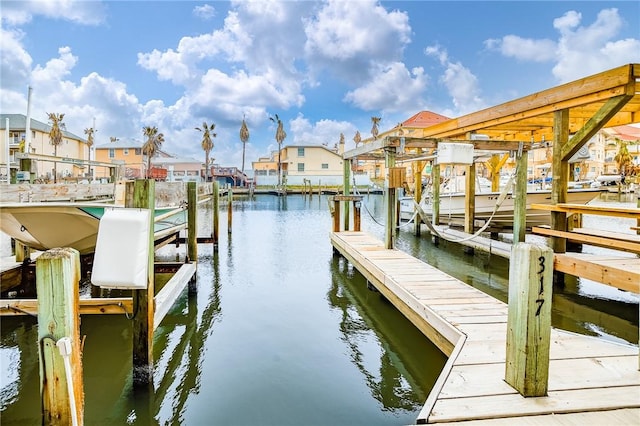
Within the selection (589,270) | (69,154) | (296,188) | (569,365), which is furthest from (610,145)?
(69,154)

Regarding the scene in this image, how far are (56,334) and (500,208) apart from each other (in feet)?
41.2

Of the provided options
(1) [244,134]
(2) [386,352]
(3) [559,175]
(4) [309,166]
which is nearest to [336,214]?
(3) [559,175]

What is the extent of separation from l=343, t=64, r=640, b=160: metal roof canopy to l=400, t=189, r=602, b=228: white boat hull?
1876mm

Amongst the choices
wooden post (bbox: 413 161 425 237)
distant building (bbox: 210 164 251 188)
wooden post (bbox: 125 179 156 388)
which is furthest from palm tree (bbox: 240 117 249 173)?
wooden post (bbox: 125 179 156 388)

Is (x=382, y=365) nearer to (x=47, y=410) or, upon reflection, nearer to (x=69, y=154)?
(x=47, y=410)

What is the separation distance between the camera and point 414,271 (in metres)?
6.30

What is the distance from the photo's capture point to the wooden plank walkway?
2510 millimetres

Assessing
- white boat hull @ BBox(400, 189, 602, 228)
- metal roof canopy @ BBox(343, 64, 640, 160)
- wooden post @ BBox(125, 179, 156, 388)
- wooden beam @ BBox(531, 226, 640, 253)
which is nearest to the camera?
wooden post @ BBox(125, 179, 156, 388)

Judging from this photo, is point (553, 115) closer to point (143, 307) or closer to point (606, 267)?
point (606, 267)

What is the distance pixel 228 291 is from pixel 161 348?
9.21 ft

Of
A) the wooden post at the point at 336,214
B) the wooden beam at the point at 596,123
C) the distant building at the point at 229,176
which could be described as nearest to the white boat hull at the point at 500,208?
the wooden beam at the point at 596,123

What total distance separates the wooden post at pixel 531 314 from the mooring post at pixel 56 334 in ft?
9.63

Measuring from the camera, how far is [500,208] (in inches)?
492

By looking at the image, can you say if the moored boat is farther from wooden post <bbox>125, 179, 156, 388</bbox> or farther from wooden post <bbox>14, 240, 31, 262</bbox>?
wooden post <bbox>125, 179, 156, 388</bbox>
